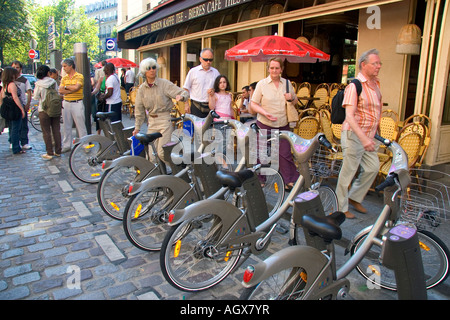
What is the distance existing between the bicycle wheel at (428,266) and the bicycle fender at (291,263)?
723mm

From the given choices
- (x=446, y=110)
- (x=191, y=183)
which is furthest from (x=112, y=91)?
(x=446, y=110)

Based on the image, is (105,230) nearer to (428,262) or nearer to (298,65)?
(428,262)

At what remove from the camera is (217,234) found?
2861 mm

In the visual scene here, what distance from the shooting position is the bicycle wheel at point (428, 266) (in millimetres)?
2668

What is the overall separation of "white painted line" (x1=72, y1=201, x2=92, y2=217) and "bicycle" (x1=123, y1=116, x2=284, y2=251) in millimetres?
1012

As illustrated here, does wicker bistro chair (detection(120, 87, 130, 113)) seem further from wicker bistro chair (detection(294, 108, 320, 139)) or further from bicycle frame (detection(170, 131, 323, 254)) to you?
bicycle frame (detection(170, 131, 323, 254))

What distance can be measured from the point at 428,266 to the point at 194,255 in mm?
1876

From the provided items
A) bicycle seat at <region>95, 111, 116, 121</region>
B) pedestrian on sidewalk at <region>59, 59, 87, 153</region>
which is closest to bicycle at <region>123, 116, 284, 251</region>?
bicycle seat at <region>95, 111, 116, 121</region>

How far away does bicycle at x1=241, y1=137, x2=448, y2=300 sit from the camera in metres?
1.91

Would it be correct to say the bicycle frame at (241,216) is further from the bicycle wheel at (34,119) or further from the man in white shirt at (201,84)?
the bicycle wheel at (34,119)

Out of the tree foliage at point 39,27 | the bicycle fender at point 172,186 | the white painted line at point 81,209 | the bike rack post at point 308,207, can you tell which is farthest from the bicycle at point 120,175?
the tree foliage at point 39,27

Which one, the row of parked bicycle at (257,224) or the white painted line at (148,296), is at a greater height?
the row of parked bicycle at (257,224)

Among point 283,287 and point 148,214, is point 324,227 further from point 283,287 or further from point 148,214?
point 148,214

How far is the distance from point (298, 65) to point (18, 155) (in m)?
8.43
